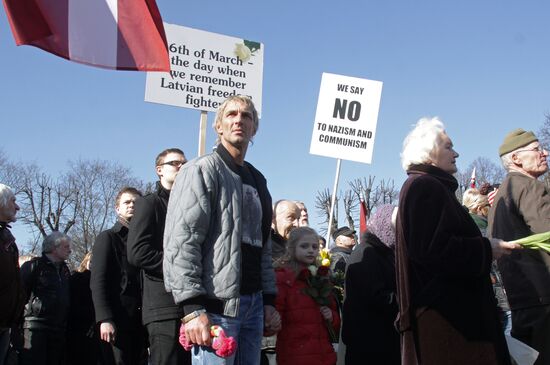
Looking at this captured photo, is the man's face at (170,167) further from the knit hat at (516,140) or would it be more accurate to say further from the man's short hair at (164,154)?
the knit hat at (516,140)

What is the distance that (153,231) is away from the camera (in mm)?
4234

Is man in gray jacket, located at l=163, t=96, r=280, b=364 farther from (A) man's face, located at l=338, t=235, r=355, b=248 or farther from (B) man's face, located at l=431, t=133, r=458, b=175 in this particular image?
(A) man's face, located at l=338, t=235, r=355, b=248

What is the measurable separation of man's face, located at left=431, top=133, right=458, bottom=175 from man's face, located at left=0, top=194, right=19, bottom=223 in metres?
3.36

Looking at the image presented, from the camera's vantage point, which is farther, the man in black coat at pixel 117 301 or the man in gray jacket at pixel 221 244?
the man in black coat at pixel 117 301

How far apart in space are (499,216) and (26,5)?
3.42 metres

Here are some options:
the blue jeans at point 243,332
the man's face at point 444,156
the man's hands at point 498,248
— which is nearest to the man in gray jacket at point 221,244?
the blue jeans at point 243,332

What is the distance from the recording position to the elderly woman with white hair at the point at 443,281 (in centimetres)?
327

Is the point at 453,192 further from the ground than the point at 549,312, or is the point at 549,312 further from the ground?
the point at 453,192

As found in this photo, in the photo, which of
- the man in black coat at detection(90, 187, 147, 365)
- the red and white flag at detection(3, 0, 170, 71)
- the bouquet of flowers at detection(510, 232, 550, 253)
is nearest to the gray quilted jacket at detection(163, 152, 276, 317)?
the red and white flag at detection(3, 0, 170, 71)

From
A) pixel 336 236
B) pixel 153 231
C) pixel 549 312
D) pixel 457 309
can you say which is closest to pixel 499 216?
pixel 549 312

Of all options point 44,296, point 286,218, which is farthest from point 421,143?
point 44,296

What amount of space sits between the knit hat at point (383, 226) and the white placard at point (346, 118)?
273 cm

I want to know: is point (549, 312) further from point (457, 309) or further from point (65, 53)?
point (65, 53)

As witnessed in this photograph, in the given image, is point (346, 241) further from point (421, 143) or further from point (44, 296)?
point (421, 143)
